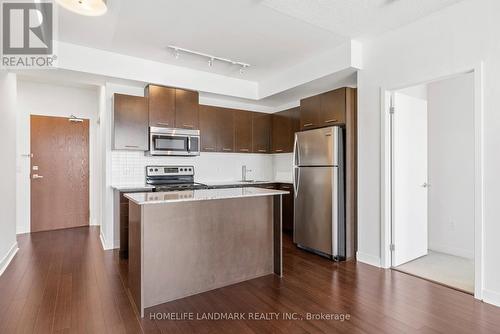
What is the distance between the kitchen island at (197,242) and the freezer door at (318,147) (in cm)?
101

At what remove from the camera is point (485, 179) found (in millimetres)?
2484

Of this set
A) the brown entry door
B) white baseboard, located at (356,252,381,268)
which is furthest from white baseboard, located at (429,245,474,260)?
the brown entry door

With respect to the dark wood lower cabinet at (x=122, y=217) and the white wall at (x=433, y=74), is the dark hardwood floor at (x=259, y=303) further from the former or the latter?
the white wall at (x=433, y=74)

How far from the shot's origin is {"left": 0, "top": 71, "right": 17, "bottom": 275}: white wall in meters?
3.28

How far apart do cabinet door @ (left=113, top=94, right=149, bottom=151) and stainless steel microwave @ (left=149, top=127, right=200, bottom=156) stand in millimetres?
116

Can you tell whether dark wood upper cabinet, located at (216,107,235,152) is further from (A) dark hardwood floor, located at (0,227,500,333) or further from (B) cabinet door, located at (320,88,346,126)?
(A) dark hardwood floor, located at (0,227,500,333)

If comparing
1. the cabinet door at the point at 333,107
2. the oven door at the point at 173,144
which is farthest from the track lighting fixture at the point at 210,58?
the cabinet door at the point at 333,107

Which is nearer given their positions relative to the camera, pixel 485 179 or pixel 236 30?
pixel 485 179

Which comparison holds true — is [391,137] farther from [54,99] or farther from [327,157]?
[54,99]

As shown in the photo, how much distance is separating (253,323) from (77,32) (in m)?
3.57

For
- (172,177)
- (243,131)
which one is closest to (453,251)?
(243,131)

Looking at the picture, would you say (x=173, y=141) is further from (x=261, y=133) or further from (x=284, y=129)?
(x=284, y=129)

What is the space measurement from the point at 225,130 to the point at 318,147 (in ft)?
6.42

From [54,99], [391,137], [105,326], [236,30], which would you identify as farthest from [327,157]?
[54,99]
